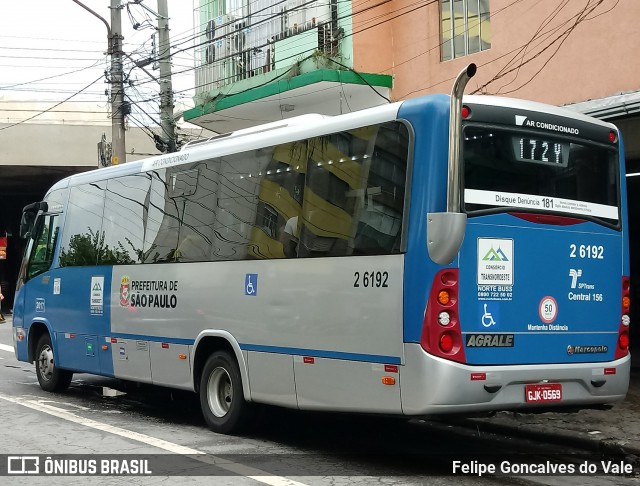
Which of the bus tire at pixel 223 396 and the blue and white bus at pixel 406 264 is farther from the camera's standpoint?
the bus tire at pixel 223 396

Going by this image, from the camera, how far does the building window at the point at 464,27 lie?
16141 mm

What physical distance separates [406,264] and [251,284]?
2243 mm

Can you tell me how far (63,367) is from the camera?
507 inches

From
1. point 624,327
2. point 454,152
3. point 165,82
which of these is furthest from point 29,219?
point 624,327

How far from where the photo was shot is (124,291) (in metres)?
11.3

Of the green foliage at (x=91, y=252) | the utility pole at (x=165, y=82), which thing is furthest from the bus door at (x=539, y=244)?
the utility pole at (x=165, y=82)

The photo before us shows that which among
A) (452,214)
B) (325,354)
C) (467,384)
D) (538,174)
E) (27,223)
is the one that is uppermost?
(27,223)

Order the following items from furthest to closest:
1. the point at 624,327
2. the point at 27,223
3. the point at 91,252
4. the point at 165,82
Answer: the point at 165,82
the point at 27,223
the point at 91,252
the point at 624,327

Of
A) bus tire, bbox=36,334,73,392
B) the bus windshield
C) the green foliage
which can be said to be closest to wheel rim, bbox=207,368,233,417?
the green foliage

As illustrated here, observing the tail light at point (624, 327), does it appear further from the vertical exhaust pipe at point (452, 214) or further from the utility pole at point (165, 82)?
the utility pole at point (165, 82)

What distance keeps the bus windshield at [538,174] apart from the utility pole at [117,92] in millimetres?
13745

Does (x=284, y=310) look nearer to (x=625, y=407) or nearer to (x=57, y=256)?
(x=625, y=407)

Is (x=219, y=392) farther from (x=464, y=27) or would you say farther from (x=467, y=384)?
(x=464, y=27)

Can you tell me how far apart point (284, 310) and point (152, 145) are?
24.9 metres
